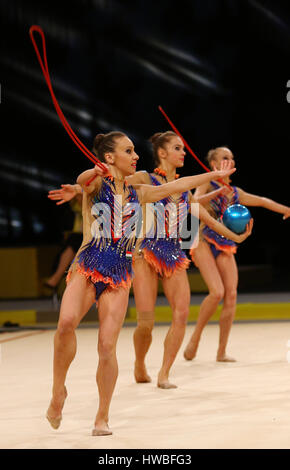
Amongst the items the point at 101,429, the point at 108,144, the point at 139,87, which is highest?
the point at 139,87

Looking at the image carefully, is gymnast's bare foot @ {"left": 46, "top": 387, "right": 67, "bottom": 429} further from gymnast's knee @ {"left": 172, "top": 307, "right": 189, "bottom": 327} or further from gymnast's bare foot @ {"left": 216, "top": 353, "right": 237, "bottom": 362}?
gymnast's bare foot @ {"left": 216, "top": 353, "right": 237, "bottom": 362}

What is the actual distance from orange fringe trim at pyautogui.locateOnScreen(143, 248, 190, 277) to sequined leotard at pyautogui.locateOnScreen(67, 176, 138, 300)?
3.82 feet

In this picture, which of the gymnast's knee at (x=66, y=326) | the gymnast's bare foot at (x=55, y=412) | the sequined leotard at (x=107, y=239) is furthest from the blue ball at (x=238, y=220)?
the gymnast's bare foot at (x=55, y=412)

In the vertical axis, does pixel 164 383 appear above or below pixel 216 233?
below

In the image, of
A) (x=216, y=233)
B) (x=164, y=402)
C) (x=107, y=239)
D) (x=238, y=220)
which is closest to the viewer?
(x=107, y=239)

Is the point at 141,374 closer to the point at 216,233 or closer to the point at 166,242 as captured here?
the point at 166,242

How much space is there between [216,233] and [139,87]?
763 cm

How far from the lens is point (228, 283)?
646 cm

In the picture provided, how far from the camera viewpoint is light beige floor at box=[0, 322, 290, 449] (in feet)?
12.5

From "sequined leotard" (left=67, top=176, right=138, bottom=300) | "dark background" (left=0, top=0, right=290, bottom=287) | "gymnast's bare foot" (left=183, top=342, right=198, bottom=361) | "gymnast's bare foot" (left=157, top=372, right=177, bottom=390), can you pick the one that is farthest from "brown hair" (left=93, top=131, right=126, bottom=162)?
"dark background" (left=0, top=0, right=290, bottom=287)

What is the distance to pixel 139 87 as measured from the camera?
13594 mm

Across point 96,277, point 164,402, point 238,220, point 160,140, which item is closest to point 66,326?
point 96,277

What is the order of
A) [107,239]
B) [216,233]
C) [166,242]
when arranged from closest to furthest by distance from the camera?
1. [107,239]
2. [166,242]
3. [216,233]
